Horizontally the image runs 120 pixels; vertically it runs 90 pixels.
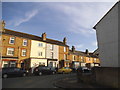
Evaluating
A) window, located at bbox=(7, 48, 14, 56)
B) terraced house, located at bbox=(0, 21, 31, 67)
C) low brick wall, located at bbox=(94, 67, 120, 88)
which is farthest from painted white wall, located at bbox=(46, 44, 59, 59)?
low brick wall, located at bbox=(94, 67, 120, 88)

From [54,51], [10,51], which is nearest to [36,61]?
[10,51]

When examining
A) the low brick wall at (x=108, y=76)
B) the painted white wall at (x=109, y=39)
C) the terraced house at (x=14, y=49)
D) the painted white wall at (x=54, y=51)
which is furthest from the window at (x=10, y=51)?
the low brick wall at (x=108, y=76)

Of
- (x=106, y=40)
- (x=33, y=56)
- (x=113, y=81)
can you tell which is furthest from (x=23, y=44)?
(x=113, y=81)

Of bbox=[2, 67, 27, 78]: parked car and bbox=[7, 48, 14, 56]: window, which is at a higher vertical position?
bbox=[7, 48, 14, 56]: window

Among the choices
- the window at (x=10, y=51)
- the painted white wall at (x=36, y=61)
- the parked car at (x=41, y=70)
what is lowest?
the parked car at (x=41, y=70)

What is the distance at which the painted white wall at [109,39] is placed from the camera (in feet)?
36.5

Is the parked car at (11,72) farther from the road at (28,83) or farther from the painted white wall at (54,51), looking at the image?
the painted white wall at (54,51)

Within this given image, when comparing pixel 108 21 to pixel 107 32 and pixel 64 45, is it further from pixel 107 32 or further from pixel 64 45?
pixel 64 45

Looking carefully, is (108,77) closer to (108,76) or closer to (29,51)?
(108,76)

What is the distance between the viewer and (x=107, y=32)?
12.3m

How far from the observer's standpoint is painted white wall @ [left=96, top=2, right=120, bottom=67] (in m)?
11.1

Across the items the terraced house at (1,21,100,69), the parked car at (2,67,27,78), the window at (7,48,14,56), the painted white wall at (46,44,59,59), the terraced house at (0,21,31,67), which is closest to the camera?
the parked car at (2,67,27,78)

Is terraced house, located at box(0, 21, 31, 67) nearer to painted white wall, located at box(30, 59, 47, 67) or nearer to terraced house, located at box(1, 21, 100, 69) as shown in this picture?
terraced house, located at box(1, 21, 100, 69)

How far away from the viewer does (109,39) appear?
1194 cm
